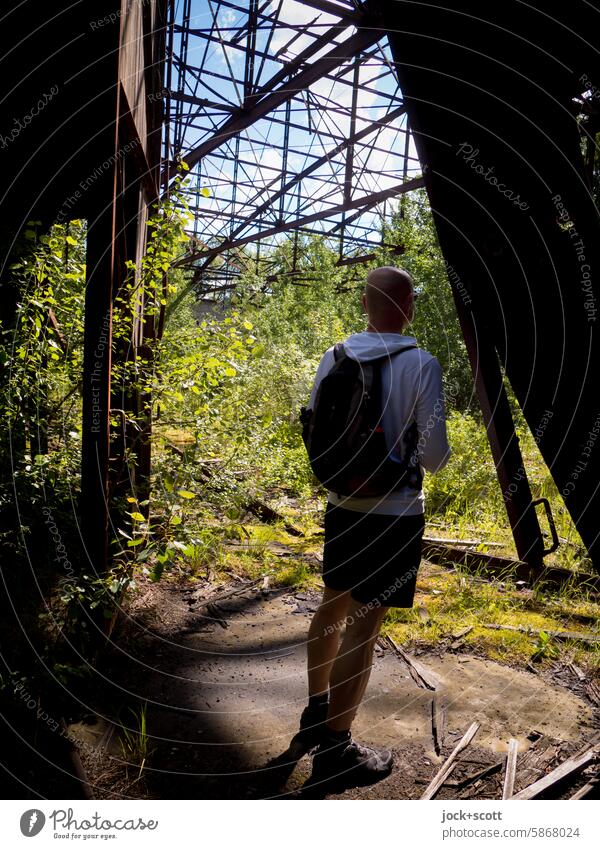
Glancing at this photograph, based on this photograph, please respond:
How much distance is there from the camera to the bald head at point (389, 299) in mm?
2627

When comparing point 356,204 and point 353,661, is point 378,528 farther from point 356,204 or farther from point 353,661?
point 356,204

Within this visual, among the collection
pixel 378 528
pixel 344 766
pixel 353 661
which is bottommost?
pixel 344 766

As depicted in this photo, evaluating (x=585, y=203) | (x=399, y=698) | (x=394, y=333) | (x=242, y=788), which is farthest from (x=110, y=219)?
(x=399, y=698)

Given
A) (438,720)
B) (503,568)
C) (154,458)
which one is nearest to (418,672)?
(438,720)

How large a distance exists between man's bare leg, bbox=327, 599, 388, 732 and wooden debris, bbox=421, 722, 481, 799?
0.54 m

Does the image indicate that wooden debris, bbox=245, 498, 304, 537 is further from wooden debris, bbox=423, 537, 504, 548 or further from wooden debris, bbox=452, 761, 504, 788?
wooden debris, bbox=452, 761, 504, 788

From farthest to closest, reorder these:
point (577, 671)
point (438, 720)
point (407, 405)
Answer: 1. point (577, 671)
2. point (438, 720)
3. point (407, 405)

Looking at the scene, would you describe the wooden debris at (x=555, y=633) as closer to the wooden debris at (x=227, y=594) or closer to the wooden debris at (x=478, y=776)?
A: the wooden debris at (x=478, y=776)

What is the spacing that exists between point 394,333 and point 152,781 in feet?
8.27

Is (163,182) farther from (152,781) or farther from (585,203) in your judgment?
(152,781)

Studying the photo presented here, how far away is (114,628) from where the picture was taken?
13.9 ft

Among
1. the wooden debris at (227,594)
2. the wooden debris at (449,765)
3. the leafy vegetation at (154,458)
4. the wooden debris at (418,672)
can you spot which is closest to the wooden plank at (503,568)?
the leafy vegetation at (154,458)

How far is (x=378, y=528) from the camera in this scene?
102 inches

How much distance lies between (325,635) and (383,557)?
0.61 metres
